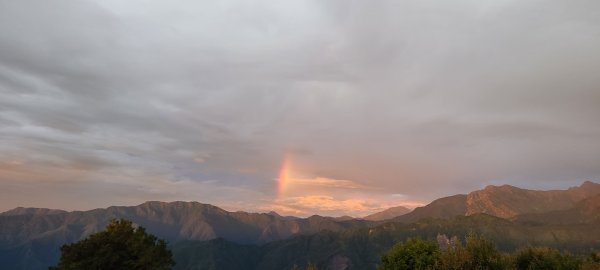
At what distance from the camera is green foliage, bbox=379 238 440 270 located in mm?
80875

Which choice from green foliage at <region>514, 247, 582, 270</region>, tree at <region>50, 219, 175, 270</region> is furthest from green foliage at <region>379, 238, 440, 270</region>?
tree at <region>50, 219, 175, 270</region>

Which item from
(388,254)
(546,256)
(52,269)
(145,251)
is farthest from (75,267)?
(546,256)

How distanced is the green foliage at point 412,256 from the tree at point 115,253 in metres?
49.0

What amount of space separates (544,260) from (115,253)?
8412cm

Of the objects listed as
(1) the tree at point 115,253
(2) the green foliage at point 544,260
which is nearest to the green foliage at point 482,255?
(2) the green foliage at point 544,260

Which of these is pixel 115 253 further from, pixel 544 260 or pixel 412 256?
pixel 544 260

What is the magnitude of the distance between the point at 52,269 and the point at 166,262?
21.7 metres

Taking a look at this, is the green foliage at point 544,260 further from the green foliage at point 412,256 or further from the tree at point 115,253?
the tree at point 115,253

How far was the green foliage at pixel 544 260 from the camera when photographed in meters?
74.1

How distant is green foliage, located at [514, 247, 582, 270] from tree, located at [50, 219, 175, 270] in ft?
239

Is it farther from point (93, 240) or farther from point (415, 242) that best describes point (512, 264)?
point (93, 240)

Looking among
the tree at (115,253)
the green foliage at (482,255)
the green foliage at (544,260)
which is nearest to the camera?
the green foliage at (482,255)

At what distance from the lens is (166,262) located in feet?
296

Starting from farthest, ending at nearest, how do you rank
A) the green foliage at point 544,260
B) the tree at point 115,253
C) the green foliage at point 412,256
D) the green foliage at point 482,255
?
the tree at point 115,253 < the green foliage at point 412,256 < the green foliage at point 544,260 < the green foliage at point 482,255
